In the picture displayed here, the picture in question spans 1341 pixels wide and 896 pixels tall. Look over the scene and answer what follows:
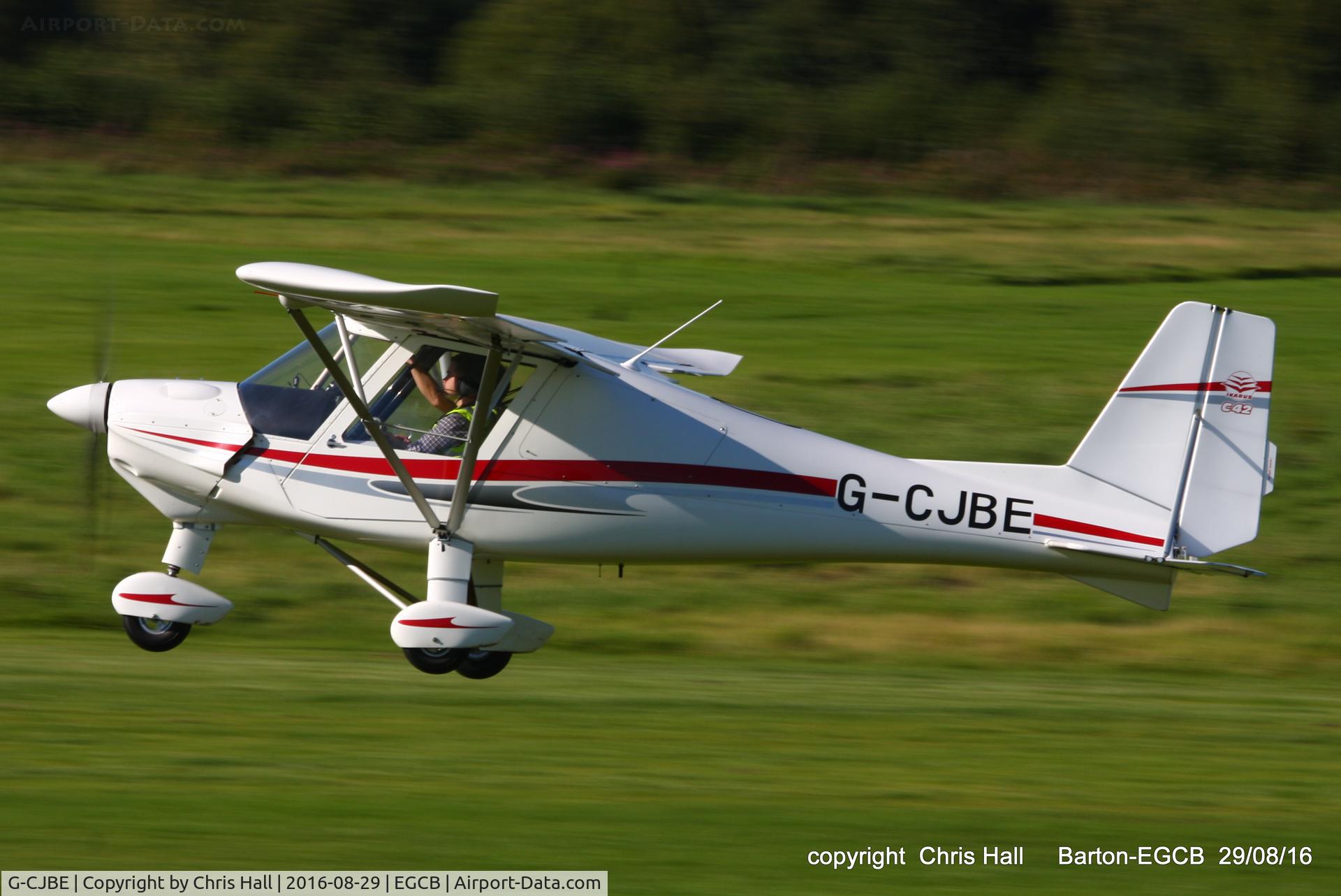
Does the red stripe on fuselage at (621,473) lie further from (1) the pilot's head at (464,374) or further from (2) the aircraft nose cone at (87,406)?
(2) the aircraft nose cone at (87,406)

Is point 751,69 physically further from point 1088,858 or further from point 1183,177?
point 1088,858

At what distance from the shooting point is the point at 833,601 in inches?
551

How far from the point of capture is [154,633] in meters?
10.3

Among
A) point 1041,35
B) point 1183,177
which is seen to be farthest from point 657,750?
point 1041,35

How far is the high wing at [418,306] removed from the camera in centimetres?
831

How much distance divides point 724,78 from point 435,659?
25699 millimetres

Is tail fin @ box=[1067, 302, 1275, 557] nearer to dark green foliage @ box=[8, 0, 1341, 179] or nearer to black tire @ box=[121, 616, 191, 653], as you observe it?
black tire @ box=[121, 616, 191, 653]

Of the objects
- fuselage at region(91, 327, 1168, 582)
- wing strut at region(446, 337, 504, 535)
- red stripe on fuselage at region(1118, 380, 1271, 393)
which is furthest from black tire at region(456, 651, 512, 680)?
red stripe on fuselage at region(1118, 380, 1271, 393)

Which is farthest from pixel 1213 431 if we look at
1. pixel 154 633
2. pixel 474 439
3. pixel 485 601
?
pixel 154 633

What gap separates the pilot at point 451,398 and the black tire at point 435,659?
1.19m

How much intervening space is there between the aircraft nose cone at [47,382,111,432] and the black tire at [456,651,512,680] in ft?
9.00

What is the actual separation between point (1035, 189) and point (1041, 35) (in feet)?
25.5

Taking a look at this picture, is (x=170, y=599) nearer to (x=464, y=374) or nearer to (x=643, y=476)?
(x=464, y=374)

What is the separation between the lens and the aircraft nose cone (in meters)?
10.3
